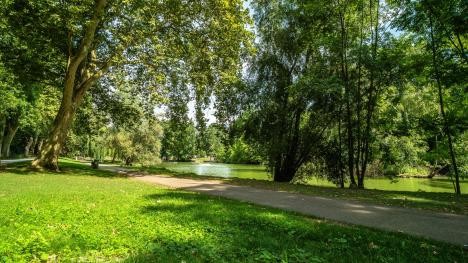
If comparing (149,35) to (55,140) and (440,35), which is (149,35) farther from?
(440,35)

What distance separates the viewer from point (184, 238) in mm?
5824

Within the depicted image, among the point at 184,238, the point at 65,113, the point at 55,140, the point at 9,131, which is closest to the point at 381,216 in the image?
the point at 184,238

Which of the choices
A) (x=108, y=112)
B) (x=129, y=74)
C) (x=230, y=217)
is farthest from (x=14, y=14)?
(x=230, y=217)

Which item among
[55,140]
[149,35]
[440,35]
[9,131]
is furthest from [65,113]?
[9,131]

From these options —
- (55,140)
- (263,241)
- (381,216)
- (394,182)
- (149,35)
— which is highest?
(149,35)

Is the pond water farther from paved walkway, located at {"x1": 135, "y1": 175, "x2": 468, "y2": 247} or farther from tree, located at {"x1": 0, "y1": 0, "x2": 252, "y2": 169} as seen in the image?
paved walkway, located at {"x1": 135, "y1": 175, "x2": 468, "y2": 247}

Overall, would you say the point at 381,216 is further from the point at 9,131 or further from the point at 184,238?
the point at 9,131

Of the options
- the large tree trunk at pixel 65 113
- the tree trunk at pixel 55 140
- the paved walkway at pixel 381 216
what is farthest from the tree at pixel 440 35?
the tree trunk at pixel 55 140

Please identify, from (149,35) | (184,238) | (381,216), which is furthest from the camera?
(149,35)

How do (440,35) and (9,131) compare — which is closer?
(440,35)

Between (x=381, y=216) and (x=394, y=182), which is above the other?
(x=394, y=182)

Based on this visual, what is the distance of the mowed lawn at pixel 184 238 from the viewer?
498 centimetres

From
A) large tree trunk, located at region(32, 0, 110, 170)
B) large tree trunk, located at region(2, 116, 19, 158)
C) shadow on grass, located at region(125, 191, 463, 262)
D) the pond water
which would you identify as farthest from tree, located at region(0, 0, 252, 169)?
large tree trunk, located at region(2, 116, 19, 158)

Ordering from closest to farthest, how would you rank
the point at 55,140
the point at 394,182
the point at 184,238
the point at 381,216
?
the point at 184,238, the point at 381,216, the point at 55,140, the point at 394,182
